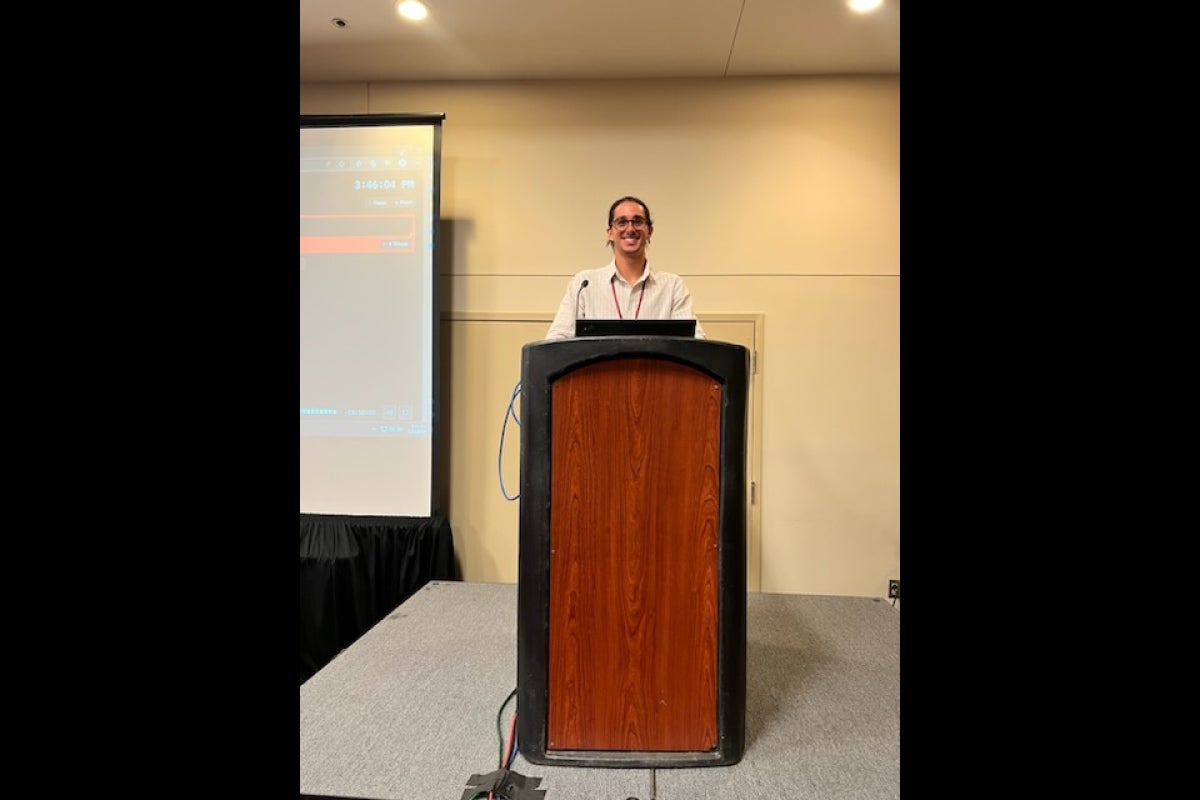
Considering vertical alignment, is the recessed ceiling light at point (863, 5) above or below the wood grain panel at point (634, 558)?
above

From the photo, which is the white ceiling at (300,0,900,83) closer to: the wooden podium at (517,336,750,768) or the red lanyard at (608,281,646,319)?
the red lanyard at (608,281,646,319)

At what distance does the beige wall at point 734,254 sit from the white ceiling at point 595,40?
11cm

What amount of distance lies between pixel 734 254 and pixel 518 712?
7.84 feet

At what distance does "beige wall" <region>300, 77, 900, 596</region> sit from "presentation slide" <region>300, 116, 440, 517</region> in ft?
0.73

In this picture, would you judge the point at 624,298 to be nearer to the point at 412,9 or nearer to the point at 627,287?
the point at 627,287

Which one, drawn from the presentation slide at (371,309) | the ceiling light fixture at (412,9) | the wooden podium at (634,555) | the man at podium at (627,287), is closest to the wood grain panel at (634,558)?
the wooden podium at (634,555)

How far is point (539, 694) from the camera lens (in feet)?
3.71

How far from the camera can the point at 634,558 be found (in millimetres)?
1132

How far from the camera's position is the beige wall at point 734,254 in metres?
2.94

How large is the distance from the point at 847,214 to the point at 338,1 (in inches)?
96.8

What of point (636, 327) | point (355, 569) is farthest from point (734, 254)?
point (355, 569)

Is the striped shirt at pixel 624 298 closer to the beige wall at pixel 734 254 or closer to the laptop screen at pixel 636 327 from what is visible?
the beige wall at pixel 734 254

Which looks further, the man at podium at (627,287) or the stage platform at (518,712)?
the man at podium at (627,287)

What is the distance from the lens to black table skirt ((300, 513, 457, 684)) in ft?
9.16
